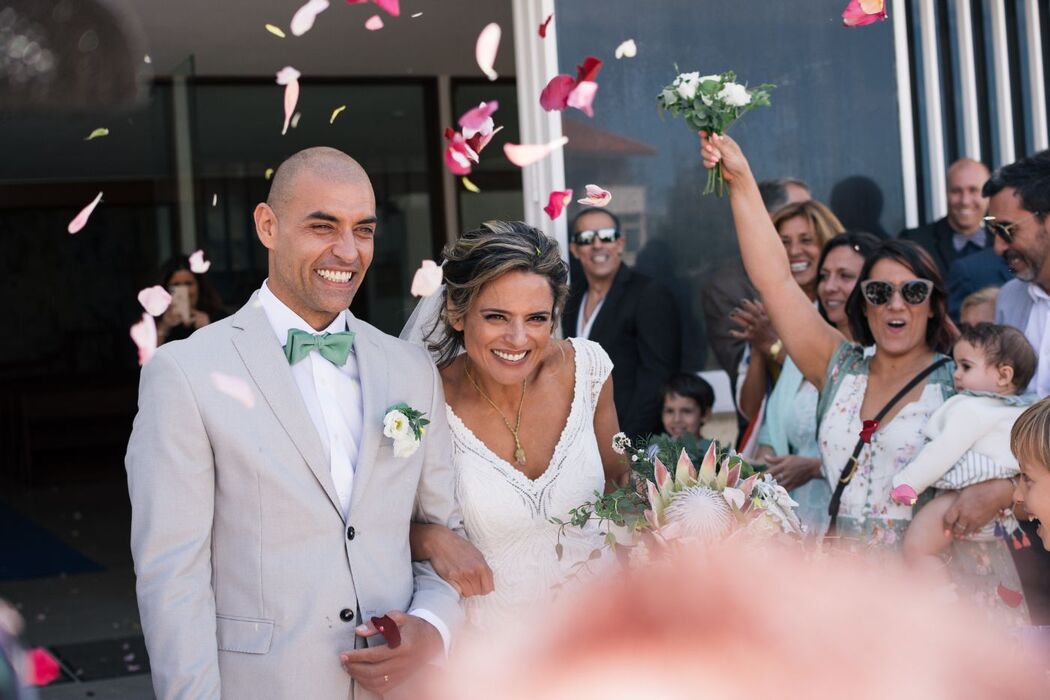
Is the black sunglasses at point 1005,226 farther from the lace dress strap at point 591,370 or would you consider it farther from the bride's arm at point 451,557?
the bride's arm at point 451,557

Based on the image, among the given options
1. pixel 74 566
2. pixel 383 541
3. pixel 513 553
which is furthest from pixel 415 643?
pixel 74 566

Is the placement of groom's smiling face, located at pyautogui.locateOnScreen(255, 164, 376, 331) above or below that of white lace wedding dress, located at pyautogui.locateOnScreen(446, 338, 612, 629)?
above

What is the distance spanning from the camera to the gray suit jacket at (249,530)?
2324 mm

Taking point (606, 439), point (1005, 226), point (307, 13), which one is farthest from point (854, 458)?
point (307, 13)

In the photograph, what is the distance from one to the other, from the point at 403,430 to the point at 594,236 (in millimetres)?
2747

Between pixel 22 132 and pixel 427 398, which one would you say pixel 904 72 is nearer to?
pixel 427 398

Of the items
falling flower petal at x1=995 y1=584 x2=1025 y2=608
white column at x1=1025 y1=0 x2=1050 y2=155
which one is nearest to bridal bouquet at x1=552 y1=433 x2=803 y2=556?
falling flower petal at x1=995 y1=584 x2=1025 y2=608

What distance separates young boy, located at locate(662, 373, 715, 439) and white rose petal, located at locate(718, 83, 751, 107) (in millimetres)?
1931

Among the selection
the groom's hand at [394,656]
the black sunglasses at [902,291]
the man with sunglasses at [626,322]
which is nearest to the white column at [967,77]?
the man with sunglasses at [626,322]

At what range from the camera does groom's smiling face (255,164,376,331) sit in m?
2.59

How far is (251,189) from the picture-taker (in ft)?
36.2

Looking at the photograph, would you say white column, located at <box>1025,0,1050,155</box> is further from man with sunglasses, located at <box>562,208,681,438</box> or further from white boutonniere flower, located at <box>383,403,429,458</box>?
white boutonniere flower, located at <box>383,403,429,458</box>

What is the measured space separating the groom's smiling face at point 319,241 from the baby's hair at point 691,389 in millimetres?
2649

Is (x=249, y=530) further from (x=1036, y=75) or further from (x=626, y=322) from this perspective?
(x=1036, y=75)
